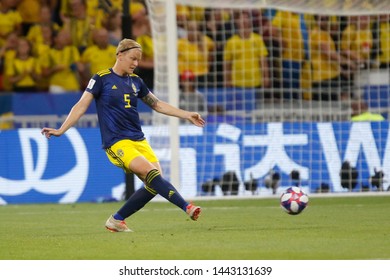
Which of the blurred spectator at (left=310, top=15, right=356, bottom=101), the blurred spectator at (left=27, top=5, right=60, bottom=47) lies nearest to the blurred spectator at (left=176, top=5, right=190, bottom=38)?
the blurred spectator at (left=310, top=15, right=356, bottom=101)

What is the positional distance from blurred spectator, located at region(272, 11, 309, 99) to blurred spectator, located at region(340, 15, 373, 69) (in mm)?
694

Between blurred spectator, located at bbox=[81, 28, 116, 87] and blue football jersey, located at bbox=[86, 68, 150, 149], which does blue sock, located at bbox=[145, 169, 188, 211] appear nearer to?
blue football jersey, located at bbox=[86, 68, 150, 149]

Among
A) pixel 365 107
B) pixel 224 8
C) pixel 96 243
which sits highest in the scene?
pixel 224 8

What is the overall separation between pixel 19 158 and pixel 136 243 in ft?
26.3

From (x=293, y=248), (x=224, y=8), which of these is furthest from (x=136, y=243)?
(x=224, y=8)

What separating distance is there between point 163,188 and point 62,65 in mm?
9990

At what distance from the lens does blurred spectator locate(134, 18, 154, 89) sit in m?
20.5

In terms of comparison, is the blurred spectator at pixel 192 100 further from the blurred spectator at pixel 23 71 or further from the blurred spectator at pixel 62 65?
the blurred spectator at pixel 23 71

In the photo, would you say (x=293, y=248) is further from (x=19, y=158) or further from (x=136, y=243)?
(x=19, y=158)

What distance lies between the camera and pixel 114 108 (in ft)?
36.7

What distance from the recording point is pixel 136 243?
980 centimetres

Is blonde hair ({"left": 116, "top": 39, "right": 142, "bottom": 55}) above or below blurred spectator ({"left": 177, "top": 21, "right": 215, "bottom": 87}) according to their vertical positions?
below

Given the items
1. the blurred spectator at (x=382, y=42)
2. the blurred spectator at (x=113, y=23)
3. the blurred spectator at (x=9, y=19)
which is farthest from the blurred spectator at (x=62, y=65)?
the blurred spectator at (x=382, y=42)

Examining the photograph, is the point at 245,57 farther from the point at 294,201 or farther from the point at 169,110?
the point at 169,110
